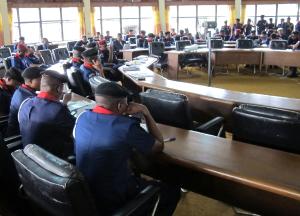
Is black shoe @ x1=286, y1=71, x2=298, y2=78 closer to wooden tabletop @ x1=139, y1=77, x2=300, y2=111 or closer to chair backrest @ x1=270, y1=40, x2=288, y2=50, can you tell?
chair backrest @ x1=270, y1=40, x2=288, y2=50

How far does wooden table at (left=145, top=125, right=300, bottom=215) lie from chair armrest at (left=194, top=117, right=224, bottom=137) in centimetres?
41

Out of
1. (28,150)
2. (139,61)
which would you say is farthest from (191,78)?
(28,150)

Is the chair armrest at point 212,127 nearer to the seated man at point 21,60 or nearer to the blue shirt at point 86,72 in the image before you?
the blue shirt at point 86,72

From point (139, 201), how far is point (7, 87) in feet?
7.94

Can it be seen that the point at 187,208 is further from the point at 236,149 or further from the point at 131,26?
the point at 131,26

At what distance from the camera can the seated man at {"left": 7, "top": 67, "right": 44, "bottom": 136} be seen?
9.66 feet

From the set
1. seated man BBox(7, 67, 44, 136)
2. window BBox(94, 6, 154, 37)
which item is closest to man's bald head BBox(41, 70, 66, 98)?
seated man BBox(7, 67, 44, 136)

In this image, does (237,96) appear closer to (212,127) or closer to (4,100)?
(212,127)

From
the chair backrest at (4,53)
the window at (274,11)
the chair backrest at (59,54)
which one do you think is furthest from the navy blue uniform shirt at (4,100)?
the window at (274,11)

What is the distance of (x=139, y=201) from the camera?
1.71 m

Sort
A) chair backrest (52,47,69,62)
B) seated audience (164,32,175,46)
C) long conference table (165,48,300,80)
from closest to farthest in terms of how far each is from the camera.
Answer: long conference table (165,48,300,80), chair backrest (52,47,69,62), seated audience (164,32,175,46)

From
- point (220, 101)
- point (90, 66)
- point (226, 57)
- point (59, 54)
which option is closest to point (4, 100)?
point (90, 66)

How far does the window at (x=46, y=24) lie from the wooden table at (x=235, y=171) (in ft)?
37.4

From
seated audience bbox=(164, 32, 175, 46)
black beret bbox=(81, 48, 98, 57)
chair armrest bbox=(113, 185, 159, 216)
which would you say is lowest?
chair armrest bbox=(113, 185, 159, 216)
